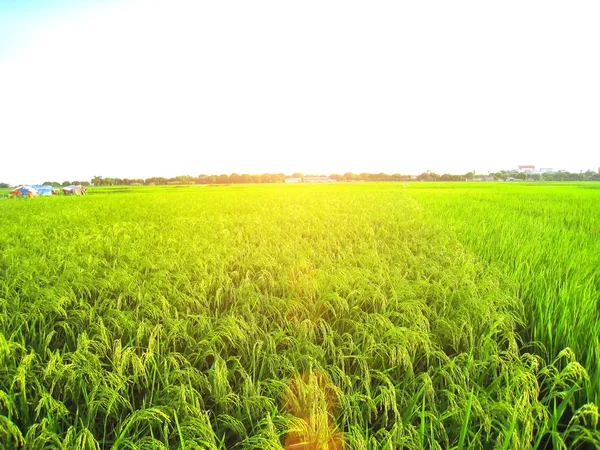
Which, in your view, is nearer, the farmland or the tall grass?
the farmland

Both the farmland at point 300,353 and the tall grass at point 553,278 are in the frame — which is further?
the tall grass at point 553,278

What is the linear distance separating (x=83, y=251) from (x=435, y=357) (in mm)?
5546

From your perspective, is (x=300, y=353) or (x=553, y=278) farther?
(x=553, y=278)

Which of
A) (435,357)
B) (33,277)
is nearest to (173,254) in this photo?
(33,277)

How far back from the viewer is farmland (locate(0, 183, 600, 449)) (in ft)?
5.24

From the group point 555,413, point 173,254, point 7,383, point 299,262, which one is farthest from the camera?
point 173,254

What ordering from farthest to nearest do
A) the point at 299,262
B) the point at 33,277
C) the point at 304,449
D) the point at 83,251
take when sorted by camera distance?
the point at 83,251 → the point at 299,262 → the point at 33,277 → the point at 304,449

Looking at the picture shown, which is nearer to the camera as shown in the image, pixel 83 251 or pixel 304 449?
pixel 304 449

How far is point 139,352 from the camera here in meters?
2.38

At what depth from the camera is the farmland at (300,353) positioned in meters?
1.60

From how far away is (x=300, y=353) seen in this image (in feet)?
7.07

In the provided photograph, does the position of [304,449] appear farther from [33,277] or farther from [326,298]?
[33,277]

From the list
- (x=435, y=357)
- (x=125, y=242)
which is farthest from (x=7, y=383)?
(x=125, y=242)

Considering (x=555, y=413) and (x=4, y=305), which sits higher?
(x=4, y=305)
